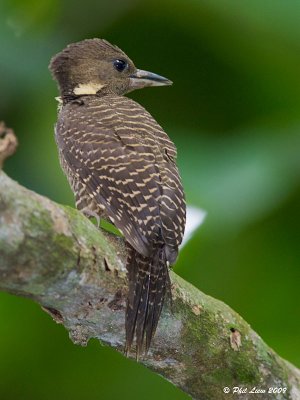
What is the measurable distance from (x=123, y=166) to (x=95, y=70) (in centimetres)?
159

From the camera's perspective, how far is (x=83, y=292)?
3314 mm

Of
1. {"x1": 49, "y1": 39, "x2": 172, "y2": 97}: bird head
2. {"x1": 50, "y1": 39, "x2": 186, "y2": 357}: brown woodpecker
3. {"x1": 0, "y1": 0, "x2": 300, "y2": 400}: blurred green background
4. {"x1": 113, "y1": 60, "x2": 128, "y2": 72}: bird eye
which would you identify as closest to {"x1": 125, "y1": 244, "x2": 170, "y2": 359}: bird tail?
{"x1": 50, "y1": 39, "x2": 186, "y2": 357}: brown woodpecker

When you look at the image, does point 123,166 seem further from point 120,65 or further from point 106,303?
point 120,65

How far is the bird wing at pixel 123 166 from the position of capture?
397 cm

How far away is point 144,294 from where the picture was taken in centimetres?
368

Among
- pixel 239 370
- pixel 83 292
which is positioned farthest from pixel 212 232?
pixel 83 292

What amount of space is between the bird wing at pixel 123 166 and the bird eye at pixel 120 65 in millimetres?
773

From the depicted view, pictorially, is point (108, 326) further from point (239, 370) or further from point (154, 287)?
point (239, 370)

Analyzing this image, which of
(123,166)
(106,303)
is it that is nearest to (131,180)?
(123,166)

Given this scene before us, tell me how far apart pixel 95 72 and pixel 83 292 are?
2625 mm

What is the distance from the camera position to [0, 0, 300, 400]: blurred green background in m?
5.20

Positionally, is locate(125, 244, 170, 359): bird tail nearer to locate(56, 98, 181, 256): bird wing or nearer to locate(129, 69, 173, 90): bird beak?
locate(56, 98, 181, 256): bird wing

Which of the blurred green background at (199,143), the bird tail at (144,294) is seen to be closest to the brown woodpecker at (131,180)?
the bird tail at (144,294)

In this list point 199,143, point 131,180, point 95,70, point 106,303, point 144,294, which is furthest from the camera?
point 199,143
